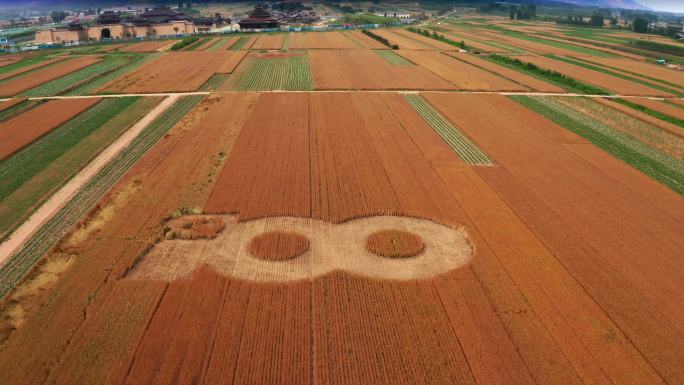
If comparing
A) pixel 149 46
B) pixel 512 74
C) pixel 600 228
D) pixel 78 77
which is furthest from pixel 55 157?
pixel 149 46

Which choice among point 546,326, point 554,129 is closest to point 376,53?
point 554,129

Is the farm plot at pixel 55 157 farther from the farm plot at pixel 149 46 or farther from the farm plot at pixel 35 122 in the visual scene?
the farm plot at pixel 149 46

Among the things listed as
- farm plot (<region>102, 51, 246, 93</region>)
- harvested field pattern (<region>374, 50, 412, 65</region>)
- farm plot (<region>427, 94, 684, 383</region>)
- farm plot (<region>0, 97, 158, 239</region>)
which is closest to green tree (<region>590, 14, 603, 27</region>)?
harvested field pattern (<region>374, 50, 412, 65</region>)

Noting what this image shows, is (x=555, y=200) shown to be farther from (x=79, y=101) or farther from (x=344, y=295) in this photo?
(x=79, y=101)

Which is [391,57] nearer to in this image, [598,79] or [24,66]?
[598,79]

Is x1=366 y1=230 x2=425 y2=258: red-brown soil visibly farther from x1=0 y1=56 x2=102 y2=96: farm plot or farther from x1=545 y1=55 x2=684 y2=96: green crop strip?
x1=545 y1=55 x2=684 y2=96: green crop strip

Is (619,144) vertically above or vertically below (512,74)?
below
